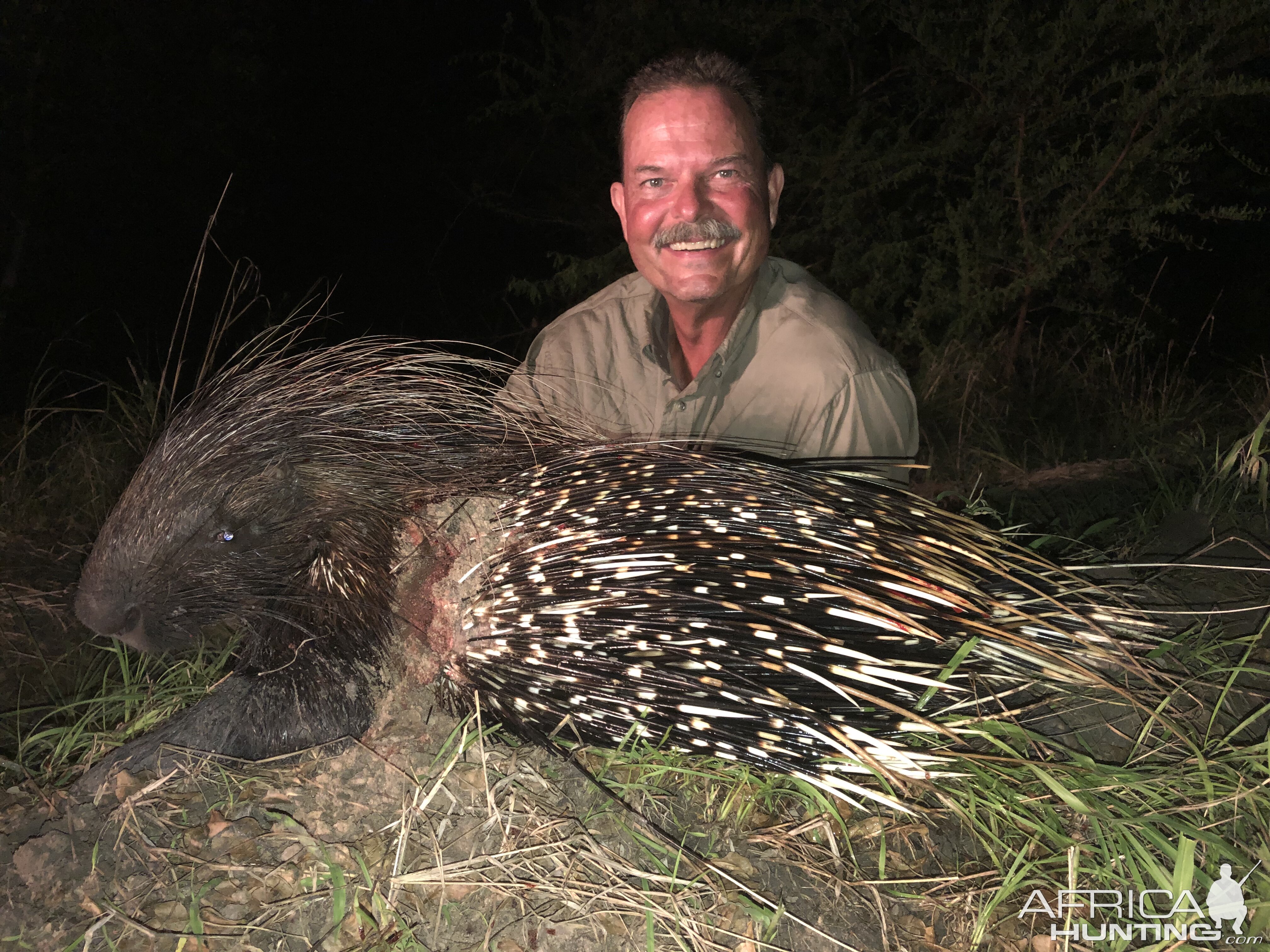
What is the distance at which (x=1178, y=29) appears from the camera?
139 inches

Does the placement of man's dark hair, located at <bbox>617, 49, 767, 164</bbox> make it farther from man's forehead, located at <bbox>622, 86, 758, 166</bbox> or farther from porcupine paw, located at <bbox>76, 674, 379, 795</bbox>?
porcupine paw, located at <bbox>76, 674, 379, 795</bbox>

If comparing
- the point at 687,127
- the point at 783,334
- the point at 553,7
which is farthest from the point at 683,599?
the point at 553,7

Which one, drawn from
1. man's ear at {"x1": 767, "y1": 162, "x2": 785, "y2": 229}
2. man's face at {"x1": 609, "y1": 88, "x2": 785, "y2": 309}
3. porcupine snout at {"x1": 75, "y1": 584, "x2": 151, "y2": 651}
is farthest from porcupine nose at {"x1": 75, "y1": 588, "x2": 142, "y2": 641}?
man's ear at {"x1": 767, "y1": 162, "x2": 785, "y2": 229}

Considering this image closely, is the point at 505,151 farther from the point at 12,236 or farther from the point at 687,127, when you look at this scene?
the point at 687,127

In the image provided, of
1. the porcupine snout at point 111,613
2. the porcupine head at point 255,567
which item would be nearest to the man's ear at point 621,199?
the porcupine head at point 255,567

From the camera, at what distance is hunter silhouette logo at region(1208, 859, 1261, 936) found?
1.18 meters

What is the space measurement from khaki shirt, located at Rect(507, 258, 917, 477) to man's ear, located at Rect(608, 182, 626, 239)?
173mm

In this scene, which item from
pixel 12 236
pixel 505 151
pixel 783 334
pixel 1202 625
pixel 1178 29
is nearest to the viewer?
pixel 1202 625

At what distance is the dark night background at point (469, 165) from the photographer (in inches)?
122

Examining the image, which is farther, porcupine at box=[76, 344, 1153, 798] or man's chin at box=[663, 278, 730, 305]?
man's chin at box=[663, 278, 730, 305]

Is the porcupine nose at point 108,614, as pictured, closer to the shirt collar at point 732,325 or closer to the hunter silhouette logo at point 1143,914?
the shirt collar at point 732,325

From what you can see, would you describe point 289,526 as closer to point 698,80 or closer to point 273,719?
point 273,719

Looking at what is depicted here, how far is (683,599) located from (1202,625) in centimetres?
105

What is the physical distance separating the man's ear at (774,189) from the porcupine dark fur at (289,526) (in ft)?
2.54
